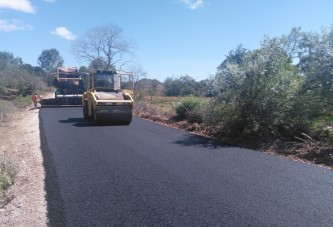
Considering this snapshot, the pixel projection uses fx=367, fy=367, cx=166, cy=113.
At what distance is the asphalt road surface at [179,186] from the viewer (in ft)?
16.2

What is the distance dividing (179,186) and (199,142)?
186 inches

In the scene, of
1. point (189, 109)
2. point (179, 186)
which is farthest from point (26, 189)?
point (189, 109)

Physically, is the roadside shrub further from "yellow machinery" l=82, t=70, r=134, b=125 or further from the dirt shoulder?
the dirt shoulder

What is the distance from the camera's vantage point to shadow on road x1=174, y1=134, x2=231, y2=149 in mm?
10414

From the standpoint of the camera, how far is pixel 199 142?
10977 mm

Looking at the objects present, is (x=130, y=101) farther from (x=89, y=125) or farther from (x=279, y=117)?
(x=279, y=117)

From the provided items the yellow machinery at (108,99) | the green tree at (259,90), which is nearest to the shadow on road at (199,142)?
the green tree at (259,90)

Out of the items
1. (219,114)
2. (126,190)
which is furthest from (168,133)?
(126,190)

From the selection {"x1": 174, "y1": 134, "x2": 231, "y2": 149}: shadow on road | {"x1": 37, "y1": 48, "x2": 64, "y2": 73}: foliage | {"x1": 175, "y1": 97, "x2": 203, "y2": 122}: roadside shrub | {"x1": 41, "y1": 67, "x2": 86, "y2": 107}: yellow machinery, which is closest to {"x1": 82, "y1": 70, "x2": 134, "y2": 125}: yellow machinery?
{"x1": 175, "y1": 97, "x2": 203, "y2": 122}: roadside shrub

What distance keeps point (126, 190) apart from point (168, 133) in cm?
679

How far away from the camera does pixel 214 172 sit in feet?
23.8

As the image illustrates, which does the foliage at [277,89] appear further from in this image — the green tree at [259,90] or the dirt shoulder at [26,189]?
the dirt shoulder at [26,189]

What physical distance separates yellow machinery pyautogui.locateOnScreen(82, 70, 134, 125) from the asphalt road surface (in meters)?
4.28

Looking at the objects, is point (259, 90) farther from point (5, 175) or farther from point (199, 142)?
point (5, 175)
